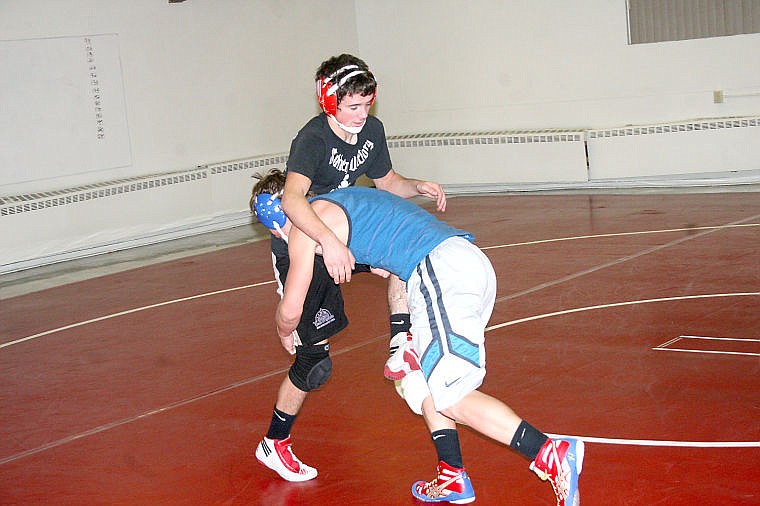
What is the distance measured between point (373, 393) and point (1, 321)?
4.08 meters

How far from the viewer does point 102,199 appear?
10750 millimetres

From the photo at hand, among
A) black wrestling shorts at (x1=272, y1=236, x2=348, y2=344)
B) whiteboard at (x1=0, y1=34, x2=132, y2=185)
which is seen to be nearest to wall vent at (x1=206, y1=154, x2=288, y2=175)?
whiteboard at (x1=0, y1=34, x2=132, y2=185)

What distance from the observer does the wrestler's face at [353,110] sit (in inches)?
149

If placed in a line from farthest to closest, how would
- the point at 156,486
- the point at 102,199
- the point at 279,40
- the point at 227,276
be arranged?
the point at 279,40, the point at 102,199, the point at 227,276, the point at 156,486

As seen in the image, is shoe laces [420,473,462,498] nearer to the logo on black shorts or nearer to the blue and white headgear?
the logo on black shorts

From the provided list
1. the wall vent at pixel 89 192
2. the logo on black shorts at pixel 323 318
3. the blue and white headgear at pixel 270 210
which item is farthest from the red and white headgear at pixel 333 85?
the wall vent at pixel 89 192

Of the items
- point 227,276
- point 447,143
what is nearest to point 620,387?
point 227,276

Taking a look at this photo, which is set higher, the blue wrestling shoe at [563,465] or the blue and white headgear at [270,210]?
the blue and white headgear at [270,210]

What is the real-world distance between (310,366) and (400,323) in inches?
23.2

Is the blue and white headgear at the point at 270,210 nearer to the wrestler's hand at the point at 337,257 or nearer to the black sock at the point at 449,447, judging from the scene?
the wrestler's hand at the point at 337,257

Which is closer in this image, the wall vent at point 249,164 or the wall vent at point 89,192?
the wall vent at point 89,192

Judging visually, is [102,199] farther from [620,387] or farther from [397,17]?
[620,387]

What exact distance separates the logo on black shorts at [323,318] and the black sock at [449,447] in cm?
66

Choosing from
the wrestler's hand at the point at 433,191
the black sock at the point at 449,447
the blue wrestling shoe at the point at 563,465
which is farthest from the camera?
the wrestler's hand at the point at 433,191
